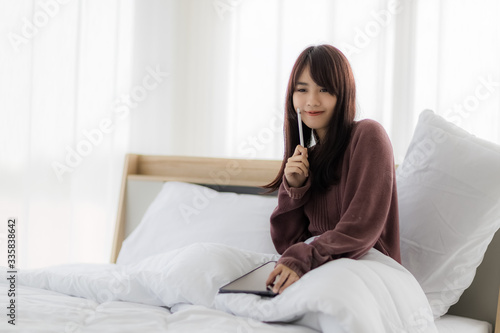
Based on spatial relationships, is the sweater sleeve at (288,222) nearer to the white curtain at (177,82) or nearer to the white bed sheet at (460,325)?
the white bed sheet at (460,325)

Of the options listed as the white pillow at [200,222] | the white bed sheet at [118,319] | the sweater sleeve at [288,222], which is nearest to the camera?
the white bed sheet at [118,319]

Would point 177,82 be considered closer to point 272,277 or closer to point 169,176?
point 169,176

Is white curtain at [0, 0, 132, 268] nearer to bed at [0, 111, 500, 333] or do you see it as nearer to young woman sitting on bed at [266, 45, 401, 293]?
bed at [0, 111, 500, 333]

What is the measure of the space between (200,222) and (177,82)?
1056mm

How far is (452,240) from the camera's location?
146 cm

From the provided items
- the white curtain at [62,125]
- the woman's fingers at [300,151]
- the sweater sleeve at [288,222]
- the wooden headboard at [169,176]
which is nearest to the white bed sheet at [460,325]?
the sweater sleeve at [288,222]

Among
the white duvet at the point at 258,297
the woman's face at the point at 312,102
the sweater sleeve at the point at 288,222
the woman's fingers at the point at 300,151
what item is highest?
the woman's face at the point at 312,102

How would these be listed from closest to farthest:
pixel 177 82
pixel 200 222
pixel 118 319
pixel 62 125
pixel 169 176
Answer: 1. pixel 118 319
2. pixel 200 222
3. pixel 62 125
4. pixel 169 176
5. pixel 177 82

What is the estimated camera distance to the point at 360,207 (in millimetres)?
1296

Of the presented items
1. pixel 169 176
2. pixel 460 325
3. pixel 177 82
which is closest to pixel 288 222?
pixel 460 325

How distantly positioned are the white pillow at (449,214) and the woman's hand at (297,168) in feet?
0.99

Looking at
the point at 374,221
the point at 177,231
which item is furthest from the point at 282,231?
the point at 177,231

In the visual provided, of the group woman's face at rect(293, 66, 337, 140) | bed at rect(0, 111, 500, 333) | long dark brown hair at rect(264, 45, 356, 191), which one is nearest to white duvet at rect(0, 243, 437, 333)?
bed at rect(0, 111, 500, 333)

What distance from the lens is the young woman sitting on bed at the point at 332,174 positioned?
128 cm
